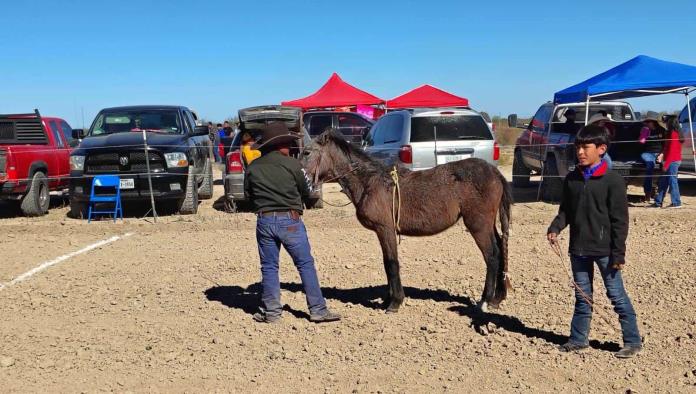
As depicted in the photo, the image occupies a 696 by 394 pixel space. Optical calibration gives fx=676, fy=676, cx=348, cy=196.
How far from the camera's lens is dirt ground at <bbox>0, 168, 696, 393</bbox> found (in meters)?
5.12

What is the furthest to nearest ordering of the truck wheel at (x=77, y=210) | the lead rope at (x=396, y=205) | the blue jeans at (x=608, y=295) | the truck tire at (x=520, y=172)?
the truck tire at (x=520, y=172)
the truck wheel at (x=77, y=210)
the lead rope at (x=396, y=205)
the blue jeans at (x=608, y=295)

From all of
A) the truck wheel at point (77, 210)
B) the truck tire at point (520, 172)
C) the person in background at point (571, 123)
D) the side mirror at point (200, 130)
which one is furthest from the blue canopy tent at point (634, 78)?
the truck wheel at point (77, 210)

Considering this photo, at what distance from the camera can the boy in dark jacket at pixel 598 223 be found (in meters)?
5.04

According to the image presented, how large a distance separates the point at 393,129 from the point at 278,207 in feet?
24.7

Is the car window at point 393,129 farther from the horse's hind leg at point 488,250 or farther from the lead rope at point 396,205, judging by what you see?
the horse's hind leg at point 488,250

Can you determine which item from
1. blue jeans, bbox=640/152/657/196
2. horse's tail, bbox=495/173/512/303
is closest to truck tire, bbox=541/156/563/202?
blue jeans, bbox=640/152/657/196

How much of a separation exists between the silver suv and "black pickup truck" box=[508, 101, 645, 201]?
1202 millimetres

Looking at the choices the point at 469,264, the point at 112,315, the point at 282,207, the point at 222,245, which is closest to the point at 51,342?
the point at 112,315

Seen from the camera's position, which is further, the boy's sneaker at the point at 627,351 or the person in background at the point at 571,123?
the person in background at the point at 571,123

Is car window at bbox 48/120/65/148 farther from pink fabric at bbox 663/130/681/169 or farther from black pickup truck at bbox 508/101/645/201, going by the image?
pink fabric at bbox 663/130/681/169

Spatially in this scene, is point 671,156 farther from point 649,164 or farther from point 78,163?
point 78,163

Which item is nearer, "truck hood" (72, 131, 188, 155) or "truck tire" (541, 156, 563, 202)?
"truck hood" (72, 131, 188, 155)

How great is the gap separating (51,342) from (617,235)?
16.1ft

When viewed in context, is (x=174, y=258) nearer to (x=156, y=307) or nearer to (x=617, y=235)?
(x=156, y=307)
